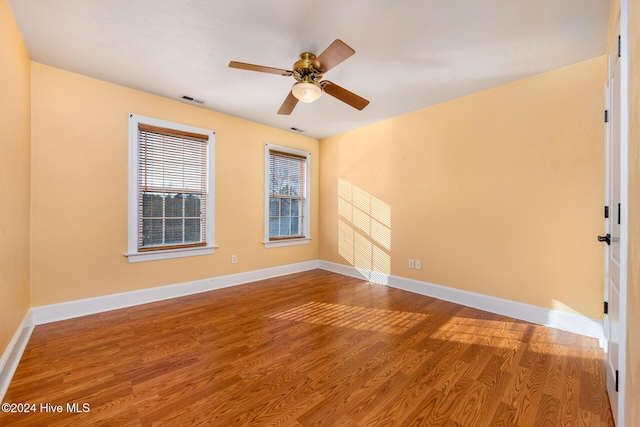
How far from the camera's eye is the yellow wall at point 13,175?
1902mm

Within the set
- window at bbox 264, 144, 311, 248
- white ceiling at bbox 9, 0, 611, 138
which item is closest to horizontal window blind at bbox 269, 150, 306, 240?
window at bbox 264, 144, 311, 248

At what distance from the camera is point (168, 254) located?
356 centimetres

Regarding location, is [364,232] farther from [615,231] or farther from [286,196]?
[615,231]

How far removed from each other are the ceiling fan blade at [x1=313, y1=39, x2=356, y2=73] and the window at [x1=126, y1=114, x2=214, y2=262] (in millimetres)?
2357

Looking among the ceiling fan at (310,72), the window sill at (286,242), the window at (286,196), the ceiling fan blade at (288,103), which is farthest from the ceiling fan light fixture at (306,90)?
the window sill at (286,242)

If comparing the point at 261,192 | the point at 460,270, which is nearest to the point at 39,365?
the point at 261,192

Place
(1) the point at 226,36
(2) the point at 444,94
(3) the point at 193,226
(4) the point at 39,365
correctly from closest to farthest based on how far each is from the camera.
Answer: (4) the point at 39,365 < (1) the point at 226,36 < (2) the point at 444,94 < (3) the point at 193,226

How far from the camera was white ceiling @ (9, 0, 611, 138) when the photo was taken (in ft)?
6.43

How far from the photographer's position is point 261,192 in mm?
4590

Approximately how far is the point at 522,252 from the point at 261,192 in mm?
3721

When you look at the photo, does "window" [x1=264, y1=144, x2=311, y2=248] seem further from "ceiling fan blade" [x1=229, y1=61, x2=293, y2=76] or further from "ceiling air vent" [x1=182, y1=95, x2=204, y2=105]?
"ceiling fan blade" [x1=229, y1=61, x2=293, y2=76]

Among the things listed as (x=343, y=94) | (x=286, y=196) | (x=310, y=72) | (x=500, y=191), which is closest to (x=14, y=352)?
(x=310, y=72)

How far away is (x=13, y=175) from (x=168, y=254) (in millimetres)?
1705

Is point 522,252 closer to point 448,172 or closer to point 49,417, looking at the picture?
point 448,172
